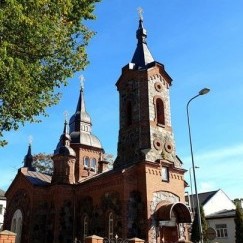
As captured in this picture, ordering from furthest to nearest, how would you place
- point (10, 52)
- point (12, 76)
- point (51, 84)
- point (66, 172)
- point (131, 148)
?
point (66, 172) → point (131, 148) → point (51, 84) → point (10, 52) → point (12, 76)

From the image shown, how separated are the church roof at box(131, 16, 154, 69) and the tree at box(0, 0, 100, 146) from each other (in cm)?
1349

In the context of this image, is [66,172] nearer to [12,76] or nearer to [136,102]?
[136,102]

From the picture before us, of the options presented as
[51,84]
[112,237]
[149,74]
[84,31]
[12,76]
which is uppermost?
[149,74]

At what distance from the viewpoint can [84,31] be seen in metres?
15.7

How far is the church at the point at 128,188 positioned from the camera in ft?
75.2

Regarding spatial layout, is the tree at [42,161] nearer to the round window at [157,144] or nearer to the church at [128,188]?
the church at [128,188]

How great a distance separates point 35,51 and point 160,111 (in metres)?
15.6

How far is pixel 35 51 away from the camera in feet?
45.0

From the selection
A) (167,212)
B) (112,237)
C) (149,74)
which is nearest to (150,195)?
(167,212)

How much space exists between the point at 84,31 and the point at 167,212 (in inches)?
505

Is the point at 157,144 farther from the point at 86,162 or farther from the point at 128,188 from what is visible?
the point at 86,162

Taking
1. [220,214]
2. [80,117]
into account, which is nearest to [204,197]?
[220,214]

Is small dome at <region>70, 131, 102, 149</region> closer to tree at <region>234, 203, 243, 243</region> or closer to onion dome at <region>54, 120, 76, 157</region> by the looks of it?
onion dome at <region>54, 120, 76, 157</region>

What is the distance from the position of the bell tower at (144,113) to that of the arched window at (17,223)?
1020 centimetres
